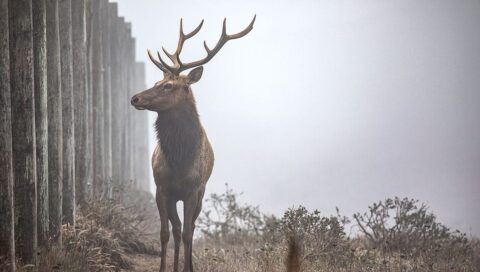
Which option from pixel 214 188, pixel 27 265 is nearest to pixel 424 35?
pixel 214 188

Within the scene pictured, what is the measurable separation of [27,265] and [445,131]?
35617 mm

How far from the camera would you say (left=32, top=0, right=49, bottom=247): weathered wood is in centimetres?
666

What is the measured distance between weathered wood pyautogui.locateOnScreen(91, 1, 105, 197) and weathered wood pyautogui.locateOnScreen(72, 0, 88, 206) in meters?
1.74

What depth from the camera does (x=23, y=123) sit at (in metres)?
6.12

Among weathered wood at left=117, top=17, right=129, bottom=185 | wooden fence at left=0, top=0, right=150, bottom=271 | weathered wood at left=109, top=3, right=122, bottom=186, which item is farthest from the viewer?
weathered wood at left=117, top=17, right=129, bottom=185

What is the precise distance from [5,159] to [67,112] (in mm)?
2313

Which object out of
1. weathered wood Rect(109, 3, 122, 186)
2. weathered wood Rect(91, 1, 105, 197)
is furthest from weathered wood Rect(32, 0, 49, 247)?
weathered wood Rect(109, 3, 122, 186)

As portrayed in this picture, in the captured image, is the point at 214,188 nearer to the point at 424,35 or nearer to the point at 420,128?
the point at 420,128

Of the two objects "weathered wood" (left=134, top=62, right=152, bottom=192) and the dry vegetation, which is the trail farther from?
"weathered wood" (left=134, top=62, right=152, bottom=192)

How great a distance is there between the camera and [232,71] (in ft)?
218

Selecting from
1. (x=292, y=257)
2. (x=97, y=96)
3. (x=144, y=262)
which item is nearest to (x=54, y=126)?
(x=144, y=262)

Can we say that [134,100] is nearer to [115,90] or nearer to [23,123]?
[23,123]

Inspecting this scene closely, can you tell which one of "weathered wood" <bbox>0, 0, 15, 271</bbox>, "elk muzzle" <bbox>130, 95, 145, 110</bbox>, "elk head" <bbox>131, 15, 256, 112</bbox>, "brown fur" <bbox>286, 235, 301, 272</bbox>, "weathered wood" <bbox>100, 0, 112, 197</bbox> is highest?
"weathered wood" <bbox>100, 0, 112, 197</bbox>

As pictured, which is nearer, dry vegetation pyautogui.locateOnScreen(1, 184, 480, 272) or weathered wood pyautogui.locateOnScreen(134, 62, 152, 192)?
dry vegetation pyautogui.locateOnScreen(1, 184, 480, 272)
